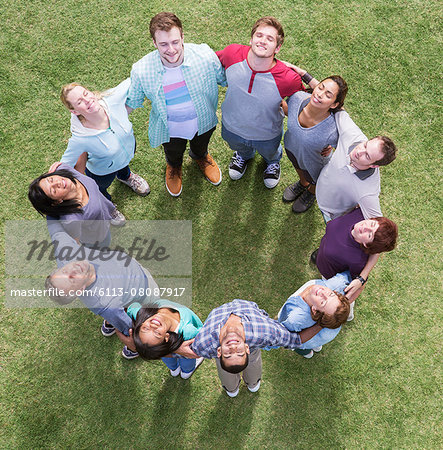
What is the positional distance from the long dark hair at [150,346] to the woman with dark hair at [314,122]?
7.22ft

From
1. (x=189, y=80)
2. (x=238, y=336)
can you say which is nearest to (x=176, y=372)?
(x=238, y=336)

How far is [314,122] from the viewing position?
13.5ft

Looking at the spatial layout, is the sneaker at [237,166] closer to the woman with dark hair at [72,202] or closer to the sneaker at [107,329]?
the woman with dark hair at [72,202]

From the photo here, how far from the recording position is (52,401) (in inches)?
198

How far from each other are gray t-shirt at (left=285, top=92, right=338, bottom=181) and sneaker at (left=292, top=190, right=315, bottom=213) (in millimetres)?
1145

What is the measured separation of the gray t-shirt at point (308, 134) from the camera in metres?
4.10

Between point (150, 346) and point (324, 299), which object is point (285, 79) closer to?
point (324, 299)

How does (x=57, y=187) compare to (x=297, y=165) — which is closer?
(x=57, y=187)

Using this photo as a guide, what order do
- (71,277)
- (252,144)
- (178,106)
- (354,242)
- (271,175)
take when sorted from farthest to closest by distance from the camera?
(271,175), (252,144), (178,106), (354,242), (71,277)

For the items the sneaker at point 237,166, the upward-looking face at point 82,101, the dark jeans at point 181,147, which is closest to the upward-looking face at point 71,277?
the upward-looking face at point 82,101

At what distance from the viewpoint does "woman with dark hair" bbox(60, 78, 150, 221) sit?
3.92 meters

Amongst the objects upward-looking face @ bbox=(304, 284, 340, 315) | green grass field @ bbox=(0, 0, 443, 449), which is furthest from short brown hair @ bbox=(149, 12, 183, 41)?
upward-looking face @ bbox=(304, 284, 340, 315)

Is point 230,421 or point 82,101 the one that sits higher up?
point 82,101

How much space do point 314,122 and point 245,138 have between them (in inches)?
35.2
